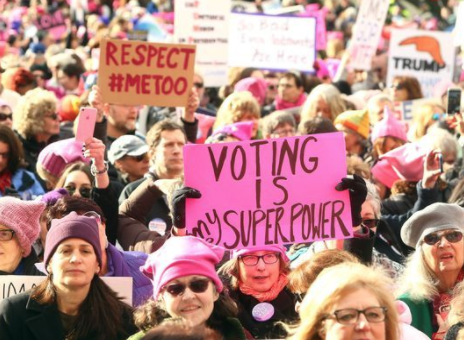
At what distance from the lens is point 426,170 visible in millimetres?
8648

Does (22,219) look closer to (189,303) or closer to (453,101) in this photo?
(189,303)

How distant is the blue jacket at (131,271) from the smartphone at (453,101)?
11.6ft

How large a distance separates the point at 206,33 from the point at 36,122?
10.7ft

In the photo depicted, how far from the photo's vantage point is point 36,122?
10750 mm

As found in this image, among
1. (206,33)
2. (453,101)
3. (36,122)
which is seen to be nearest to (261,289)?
(453,101)

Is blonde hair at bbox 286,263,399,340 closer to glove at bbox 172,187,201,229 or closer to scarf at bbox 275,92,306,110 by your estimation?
glove at bbox 172,187,201,229

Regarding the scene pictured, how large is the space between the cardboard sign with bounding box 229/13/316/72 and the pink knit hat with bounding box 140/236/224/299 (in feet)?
28.0

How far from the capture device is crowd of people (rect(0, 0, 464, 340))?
5.73m

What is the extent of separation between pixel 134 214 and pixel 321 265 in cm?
235

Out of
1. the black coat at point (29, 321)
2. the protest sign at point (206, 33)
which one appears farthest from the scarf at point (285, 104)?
the black coat at point (29, 321)

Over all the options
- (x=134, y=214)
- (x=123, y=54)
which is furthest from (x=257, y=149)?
(x=123, y=54)

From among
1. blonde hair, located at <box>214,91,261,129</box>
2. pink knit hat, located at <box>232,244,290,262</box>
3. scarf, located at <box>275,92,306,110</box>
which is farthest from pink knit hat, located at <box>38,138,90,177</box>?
scarf, located at <box>275,92,306,110</box>

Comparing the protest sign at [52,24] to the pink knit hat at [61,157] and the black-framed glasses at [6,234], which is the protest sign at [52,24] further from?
the black-framed glasses at [6,234]

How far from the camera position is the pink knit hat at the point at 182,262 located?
576 cm
